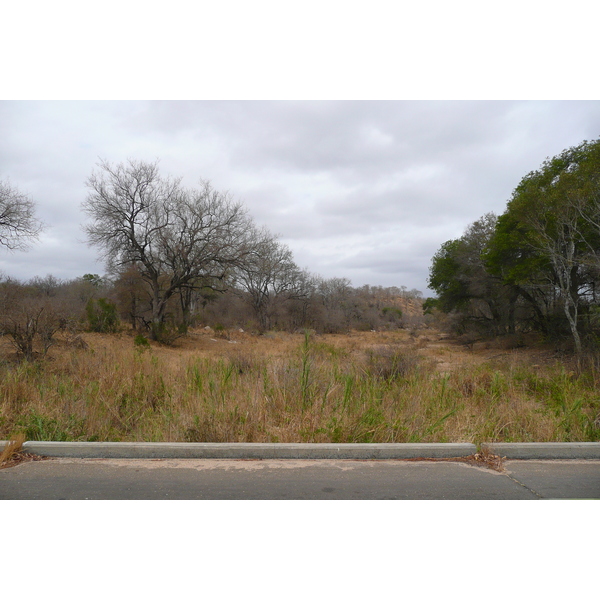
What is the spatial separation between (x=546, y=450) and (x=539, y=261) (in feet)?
68.1

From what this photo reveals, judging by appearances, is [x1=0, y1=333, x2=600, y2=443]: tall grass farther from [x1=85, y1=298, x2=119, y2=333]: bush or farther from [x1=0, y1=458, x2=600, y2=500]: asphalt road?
[x1=85, y1=298, x2=119, y2=333]: bush

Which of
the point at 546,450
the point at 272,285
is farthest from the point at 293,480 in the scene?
the point at 272,285

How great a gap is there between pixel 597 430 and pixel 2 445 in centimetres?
823

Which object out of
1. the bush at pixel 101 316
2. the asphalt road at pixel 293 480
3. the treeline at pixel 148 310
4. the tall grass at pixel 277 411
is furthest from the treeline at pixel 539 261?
the bush at pixel 101 316

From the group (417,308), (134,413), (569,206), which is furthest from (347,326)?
(417,308)

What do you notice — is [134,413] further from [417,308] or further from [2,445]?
[417,308]

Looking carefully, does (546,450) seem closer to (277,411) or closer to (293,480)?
(293,480)

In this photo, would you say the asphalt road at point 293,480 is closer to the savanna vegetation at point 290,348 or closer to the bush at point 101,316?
the savanna vegetation at point 290,348

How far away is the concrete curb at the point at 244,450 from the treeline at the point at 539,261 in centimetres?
1545

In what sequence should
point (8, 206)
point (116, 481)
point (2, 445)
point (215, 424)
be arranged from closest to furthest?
point (116, 481) → point (2, 445) → point (215, 424) → point (8, 206)

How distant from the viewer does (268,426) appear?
594 cm

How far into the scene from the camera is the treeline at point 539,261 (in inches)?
732

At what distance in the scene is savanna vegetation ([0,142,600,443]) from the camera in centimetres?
630

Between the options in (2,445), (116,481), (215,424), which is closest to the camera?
(116,481)
